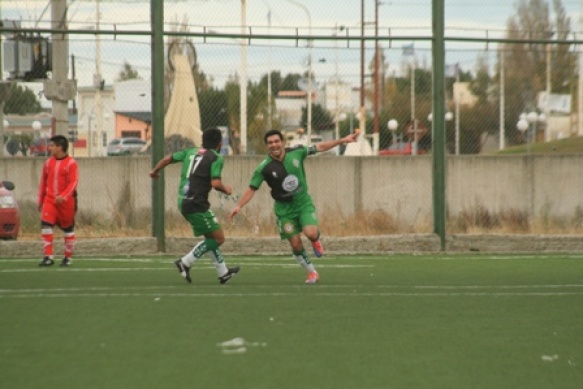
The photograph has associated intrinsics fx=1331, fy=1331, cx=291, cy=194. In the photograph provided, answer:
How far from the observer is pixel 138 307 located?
10.7m

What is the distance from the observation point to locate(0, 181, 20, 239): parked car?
1862cm

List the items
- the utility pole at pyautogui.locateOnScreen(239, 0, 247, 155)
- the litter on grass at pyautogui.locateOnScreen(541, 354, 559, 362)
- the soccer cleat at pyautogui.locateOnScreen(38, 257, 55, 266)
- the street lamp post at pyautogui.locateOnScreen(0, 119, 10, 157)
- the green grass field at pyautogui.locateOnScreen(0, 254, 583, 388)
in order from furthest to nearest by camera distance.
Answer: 1. the street lamp post at pyautogui.locateOnScreen(0, 119, 10, 157)
2. the utility pole at pyautogui.locateOnScreen(239, 0, 247, 155)
3. the soccer cleat at pyautogui.locateOnScreen(38, 257, 55, 266)
4. the litter on grass at pyautogui.locateOnScreen(541, 354, 559, 362)
5. the green grass field at pyautogui.locateOnScreen(0, 254, 583, 388)

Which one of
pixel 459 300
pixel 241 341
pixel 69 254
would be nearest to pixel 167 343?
pixel 241 341

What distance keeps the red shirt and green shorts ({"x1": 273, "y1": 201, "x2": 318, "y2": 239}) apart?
308 cm

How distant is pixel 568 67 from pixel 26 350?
42.9 feet

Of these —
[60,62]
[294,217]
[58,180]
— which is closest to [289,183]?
[294,217]

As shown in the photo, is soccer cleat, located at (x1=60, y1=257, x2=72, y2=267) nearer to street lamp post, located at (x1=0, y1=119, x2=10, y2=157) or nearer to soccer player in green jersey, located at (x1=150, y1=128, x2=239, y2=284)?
soccer player in green jersey, located at (x1=150, y1=128, x2=239, y2=284)

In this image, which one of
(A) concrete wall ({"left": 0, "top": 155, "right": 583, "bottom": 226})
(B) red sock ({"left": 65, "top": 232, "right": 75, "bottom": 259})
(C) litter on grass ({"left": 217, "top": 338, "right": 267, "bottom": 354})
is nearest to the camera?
(C) litter on grass ({"left": 217, "top": 338, "right": 267, "bottom": 354})

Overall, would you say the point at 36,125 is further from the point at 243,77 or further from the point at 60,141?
the point at 60,141

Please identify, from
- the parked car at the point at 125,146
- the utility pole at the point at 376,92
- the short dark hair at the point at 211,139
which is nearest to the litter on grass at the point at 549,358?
the short dark hair at the point at 211,139

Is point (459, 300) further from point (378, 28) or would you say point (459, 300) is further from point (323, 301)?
point (378, 28)

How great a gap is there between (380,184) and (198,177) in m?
6.70

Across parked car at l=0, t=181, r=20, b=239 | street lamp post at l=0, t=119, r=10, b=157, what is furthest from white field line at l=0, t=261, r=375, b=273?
street lamp post at l=0, t=119, r=10, b=157

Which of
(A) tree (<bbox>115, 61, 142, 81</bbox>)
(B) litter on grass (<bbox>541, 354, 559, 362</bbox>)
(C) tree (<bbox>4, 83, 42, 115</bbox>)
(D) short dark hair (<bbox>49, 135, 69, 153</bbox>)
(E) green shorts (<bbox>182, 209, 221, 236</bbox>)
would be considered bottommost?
(B) litter on grass (<bbox>541, 354, 559, 362</bbox>)
